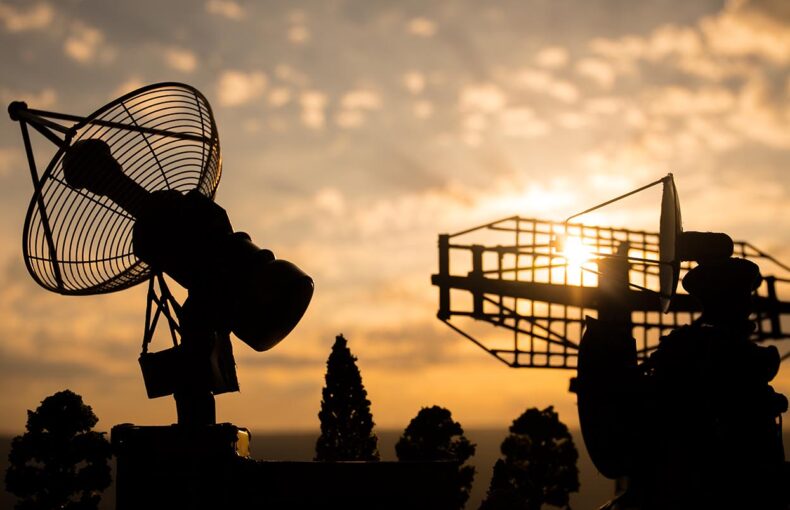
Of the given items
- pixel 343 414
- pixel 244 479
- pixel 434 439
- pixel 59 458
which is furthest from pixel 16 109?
pixel 59 458

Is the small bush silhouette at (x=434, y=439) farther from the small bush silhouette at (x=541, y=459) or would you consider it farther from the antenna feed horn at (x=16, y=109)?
the antenna feed horn at (x=16, y=109)

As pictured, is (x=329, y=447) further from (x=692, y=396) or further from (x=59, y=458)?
(x=692, y=396)

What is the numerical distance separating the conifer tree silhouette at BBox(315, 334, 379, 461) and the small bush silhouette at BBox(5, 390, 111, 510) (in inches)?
388

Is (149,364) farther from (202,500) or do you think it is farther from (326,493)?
(326,493)

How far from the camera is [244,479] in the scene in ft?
23.8

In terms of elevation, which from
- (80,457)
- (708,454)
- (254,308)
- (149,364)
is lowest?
(80,457)

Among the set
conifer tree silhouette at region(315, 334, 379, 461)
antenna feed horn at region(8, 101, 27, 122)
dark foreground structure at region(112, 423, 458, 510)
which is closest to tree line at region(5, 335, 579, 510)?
conifer tree silhouette at region(315, 334, 379, 461)

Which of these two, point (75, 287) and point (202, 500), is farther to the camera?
point (75, 287)

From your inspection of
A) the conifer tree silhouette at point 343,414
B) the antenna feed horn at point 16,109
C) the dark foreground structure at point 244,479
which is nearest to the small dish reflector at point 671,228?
the dark foreground structure at point 244,479

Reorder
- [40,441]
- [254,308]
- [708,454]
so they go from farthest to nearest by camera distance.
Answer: [40,441] < [254,308] < [708,454]

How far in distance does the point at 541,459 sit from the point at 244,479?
35636mm

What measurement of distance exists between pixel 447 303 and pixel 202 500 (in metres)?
11.7

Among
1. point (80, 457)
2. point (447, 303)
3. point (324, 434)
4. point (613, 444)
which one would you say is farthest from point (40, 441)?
point (613, 444)

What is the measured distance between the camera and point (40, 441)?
35062 mm
